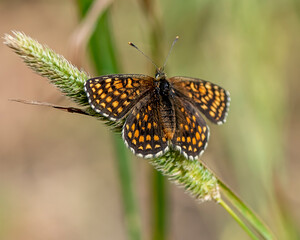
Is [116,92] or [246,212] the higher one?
[116,92]

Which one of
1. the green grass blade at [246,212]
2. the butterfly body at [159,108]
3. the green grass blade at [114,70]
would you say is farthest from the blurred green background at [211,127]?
the green grass blade at [246,212]

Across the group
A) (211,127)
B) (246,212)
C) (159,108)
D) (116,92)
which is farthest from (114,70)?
(211,127)

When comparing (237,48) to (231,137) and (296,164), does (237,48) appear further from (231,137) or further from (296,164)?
(296,164)

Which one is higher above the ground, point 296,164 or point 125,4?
point 125,4

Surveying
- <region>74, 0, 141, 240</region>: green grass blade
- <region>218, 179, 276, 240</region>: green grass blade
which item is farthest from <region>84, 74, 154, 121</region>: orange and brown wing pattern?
<region>218, 179, 276, 240</region>: green grass blade

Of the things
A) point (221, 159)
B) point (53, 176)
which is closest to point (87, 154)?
point (53, 176)

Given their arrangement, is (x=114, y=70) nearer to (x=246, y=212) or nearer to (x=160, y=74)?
(x=160, y=74)

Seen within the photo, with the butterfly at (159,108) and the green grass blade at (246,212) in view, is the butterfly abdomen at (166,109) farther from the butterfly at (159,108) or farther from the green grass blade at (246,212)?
the green grass blade at (246,212)

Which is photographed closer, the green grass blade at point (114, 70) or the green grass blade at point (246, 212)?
the green grass blade at point (246, 212)
